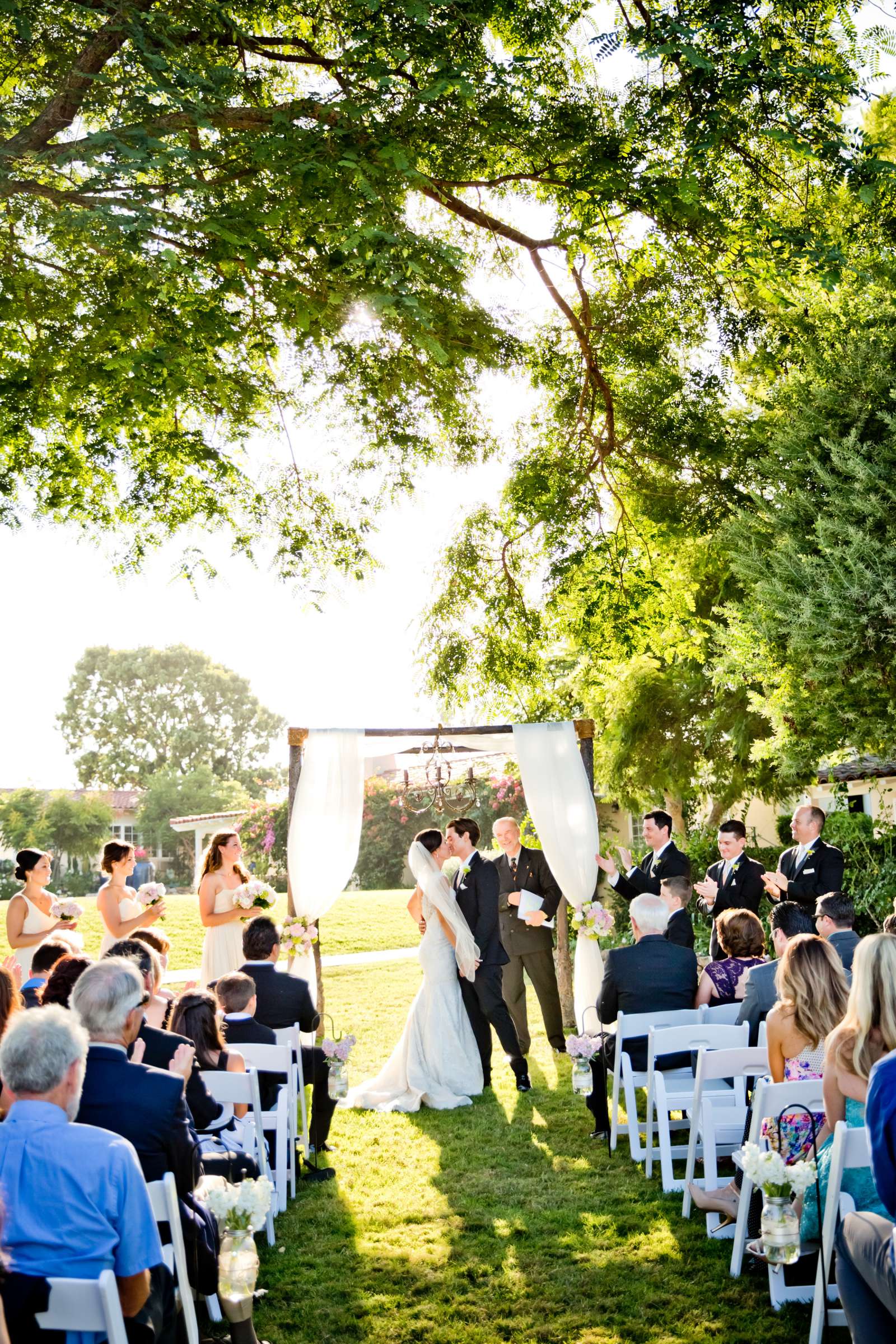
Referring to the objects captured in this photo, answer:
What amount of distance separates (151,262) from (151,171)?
625 millimetres

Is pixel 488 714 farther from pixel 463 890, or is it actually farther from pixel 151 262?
pixel 151 262

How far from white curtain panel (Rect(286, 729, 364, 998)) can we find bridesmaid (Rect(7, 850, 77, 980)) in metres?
2.19

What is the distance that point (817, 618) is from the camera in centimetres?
864

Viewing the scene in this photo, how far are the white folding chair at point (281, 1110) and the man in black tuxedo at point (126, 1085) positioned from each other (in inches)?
84.3

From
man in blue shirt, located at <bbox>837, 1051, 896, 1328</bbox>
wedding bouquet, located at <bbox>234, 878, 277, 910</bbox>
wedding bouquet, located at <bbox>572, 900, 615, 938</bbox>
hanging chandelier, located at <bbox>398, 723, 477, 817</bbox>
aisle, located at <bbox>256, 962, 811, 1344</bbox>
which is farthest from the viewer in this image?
hanging chandelier, located at <bbox>398, 723, 477, 817</bbox>

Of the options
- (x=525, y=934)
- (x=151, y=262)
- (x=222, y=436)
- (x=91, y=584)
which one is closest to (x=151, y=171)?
(x=151, y=262)

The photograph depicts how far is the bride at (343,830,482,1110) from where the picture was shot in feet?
29.2

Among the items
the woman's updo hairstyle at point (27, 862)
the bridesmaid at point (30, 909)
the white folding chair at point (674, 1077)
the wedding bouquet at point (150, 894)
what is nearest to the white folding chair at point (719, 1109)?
the white folding chair at point (674, 1077)

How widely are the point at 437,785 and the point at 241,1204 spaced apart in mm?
7451

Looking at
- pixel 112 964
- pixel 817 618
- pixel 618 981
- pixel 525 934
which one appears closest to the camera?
pixel 112 964

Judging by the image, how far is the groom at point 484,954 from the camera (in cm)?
910

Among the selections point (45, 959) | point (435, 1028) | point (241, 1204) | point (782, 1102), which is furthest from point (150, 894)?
point (782, 1102)

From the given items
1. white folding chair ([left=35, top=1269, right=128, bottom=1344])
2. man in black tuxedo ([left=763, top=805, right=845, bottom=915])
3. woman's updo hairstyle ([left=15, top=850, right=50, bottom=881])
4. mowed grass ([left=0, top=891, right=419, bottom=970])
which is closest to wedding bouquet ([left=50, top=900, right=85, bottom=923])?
woman's updo hairstyle ([left=15, top=850, right=50, bottom=881])

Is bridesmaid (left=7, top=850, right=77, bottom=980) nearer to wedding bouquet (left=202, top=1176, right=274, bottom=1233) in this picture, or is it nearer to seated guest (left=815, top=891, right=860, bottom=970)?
wedding bouquet (left=202, top=1176, right=274, bottom=1233)
